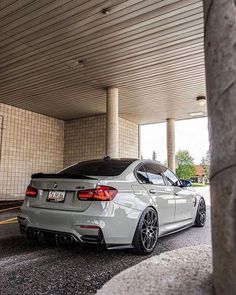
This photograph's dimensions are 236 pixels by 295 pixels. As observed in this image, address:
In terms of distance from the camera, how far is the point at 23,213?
4.06m

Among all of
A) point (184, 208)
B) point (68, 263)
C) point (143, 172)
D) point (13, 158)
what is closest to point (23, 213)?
point (68, 263)

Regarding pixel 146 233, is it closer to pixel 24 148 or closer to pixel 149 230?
pixel 149 230

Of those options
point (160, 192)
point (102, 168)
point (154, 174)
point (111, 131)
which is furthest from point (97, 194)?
point (111, 131)

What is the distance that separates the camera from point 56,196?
151 inches

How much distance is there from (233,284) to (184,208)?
414cm

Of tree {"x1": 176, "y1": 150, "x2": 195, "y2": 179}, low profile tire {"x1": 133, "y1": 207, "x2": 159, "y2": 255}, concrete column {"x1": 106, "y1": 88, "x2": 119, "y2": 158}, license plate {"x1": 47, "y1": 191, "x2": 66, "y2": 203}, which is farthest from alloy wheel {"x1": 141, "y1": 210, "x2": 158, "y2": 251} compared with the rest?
tree {"x1": 176, "y1": 150, "x2": 195, "y2": 179}

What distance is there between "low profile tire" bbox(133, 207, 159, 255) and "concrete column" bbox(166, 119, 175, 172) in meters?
10.2

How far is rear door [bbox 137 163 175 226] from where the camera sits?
445 centimetres

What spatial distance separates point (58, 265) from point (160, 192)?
1.92 metres

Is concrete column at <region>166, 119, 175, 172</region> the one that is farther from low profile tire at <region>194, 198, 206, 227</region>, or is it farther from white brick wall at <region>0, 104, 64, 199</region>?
low profile tire at <region>194, 198, 206, 227</region>

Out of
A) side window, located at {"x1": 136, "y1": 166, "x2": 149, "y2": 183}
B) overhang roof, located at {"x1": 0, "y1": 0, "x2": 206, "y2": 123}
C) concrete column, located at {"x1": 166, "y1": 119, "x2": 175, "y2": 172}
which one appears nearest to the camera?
side window, located at {"x1": 136, "y1": 166, "x2": 149, "y2": 183}

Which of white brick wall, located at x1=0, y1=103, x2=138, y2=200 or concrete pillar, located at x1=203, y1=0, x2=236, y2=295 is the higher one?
white brick wall, located at x1=0, y1=103, x2=138, y2=200

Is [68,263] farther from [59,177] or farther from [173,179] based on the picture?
[173,179]

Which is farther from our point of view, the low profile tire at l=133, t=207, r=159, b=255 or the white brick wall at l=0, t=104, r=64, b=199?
the white brick wall at l=0, t=104, r=64, b=199
